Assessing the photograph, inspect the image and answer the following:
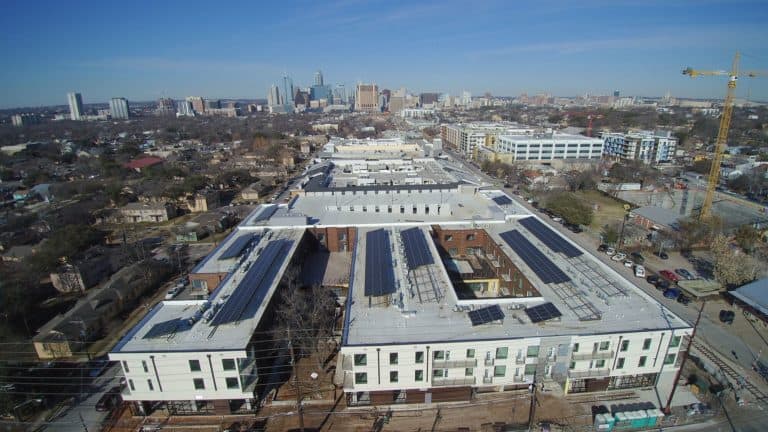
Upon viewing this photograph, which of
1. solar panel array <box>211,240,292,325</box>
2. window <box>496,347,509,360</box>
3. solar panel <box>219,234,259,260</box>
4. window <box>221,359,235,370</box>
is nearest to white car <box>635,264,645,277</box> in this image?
window <box>496,347,509,360</box>

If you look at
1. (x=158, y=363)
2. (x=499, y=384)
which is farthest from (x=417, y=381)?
(x=158, y=363)

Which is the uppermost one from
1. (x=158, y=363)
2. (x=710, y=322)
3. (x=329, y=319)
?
(x=158, y=363)

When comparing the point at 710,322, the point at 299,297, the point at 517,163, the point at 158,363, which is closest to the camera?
the point at 158,363

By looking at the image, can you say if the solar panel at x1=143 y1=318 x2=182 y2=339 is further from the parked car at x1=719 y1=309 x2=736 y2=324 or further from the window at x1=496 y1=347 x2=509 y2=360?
the parked car at x1=719 y1=309 x2=736 y2=324

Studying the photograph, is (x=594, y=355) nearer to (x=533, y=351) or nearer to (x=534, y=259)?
(x=533, y=351)

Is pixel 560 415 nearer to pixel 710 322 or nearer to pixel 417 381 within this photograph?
pixel 417 381

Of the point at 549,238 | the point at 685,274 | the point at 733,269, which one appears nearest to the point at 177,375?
the point at 549,238
